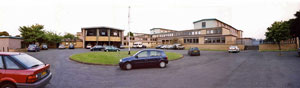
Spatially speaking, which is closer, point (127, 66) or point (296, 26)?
point (127, 66)

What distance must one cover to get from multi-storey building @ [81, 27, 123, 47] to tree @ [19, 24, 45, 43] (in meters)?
11.1

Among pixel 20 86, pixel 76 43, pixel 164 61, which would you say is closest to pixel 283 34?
pixel 164 61

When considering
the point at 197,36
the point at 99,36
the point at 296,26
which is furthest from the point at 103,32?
the point at 296,26

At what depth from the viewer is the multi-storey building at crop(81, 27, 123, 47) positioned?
135ft

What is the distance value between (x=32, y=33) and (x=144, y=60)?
35301mm

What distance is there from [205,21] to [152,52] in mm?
44117

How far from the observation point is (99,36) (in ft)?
136

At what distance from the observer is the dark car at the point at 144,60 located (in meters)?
9.08

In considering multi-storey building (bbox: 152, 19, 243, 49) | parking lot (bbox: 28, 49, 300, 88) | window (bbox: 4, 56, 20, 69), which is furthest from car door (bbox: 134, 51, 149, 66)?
multi-storey building (bbox: 152, 19, 243, 49)

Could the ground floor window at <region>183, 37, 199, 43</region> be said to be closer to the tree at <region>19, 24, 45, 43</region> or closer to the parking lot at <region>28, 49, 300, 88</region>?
the parking lot at <region>28, 49, 300, 88</region>

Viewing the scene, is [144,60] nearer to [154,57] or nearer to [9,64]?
[154,57]

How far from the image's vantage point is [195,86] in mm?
5102

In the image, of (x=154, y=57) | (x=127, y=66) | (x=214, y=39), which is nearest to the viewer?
(x=127, y=66)

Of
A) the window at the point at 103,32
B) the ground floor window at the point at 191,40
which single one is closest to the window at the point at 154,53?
the window at the point at 103,32
